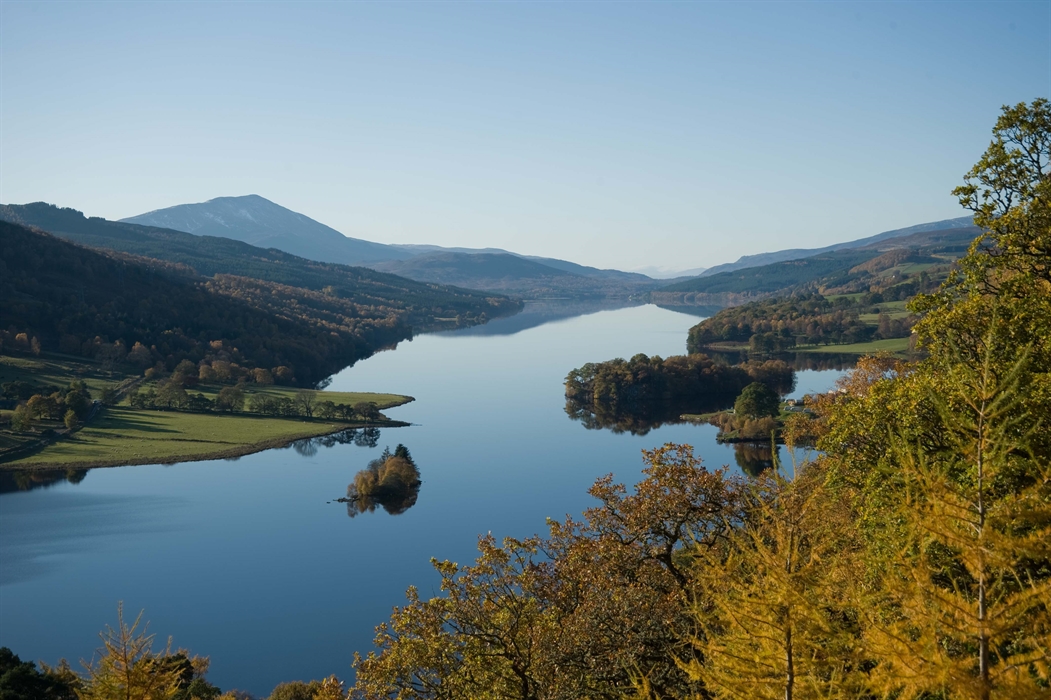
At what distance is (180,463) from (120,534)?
17.4 meters

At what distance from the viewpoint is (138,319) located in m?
119

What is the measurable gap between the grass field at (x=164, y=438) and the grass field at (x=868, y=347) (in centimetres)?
7712

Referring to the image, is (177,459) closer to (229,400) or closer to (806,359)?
(229,400)

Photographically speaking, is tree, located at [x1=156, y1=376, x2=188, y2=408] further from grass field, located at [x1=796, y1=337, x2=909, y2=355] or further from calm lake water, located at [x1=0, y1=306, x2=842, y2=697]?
grass field, located at [x1=796, y1=337, x2=909, y2=355]

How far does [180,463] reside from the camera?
67125 millimetres

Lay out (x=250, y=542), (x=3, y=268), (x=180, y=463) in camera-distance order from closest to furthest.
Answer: (x=250, y=542) < (x=180, y=463) < (x=3, y=268)

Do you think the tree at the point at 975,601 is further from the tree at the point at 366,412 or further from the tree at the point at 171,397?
the tree at the point at 171,397

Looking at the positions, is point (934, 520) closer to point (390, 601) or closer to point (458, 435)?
point (390, 601)

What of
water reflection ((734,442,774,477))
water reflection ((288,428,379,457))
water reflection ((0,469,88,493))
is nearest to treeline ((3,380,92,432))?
water reflection ((0,469,88,493))

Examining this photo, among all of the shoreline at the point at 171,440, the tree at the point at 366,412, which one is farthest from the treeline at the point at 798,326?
the shoreline at the point at 171,440

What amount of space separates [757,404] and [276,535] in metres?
44.3

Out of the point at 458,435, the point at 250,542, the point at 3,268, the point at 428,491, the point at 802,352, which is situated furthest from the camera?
the point at 802,352

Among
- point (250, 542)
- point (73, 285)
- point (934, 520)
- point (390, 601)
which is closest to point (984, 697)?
point (934, 520)

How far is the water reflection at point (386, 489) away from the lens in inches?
2184
